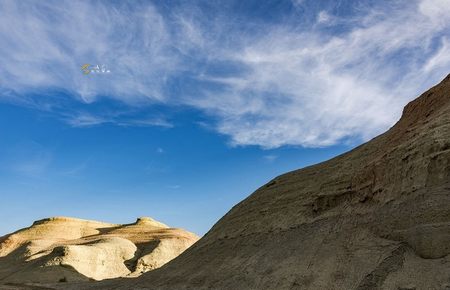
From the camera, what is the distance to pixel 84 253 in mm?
46969

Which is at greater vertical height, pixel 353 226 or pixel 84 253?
pixel 84 253

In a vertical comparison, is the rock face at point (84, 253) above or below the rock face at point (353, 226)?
above

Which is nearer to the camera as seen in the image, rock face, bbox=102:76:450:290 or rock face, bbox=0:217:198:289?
rock face, bbox=102:76:450:290

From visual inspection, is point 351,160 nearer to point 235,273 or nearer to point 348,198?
point 348,198

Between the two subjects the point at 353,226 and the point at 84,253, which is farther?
the point at 84,253

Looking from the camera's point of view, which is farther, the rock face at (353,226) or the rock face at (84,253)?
the rock face at (84,253)

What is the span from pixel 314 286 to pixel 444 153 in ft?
19.3

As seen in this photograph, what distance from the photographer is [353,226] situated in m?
15.8

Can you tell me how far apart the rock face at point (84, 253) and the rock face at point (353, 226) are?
900 inches

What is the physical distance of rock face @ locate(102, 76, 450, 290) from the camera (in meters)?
12.3

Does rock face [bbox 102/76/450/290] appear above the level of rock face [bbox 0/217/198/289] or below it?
below

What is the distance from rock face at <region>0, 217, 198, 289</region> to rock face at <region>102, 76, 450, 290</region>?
22.9 meters

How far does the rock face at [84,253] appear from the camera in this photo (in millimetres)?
44250

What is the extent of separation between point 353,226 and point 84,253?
38.2 meters
